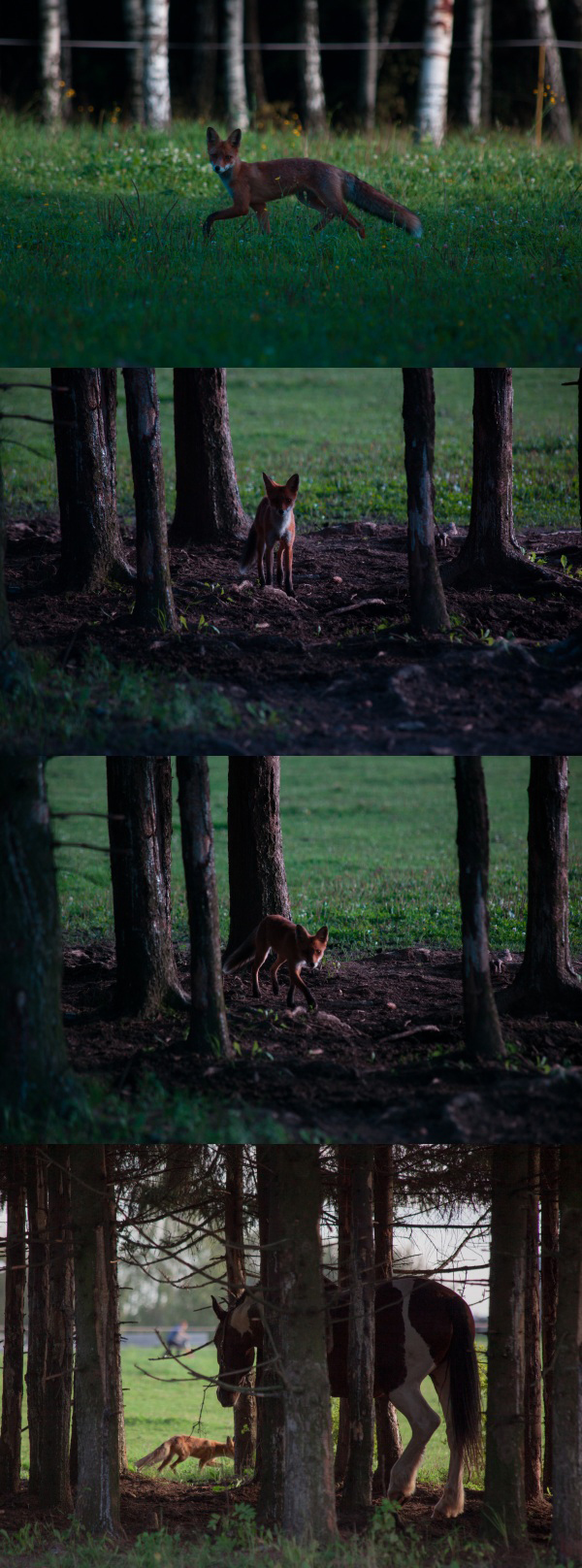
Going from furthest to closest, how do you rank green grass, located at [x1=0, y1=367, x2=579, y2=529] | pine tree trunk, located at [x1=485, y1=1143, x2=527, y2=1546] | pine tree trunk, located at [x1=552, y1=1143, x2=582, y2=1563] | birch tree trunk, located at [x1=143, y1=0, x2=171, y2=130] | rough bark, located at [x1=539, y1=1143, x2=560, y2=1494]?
birch tree trunk, located at [x1=143, y1=0, x2=171, y2=130]
green grass, located at [x1=0, y1=367, x2=579, y2=529]
rough bark, located at [x1=539, y1=1143, x2=560, y2=1494]
pine tree trunk, located at [x1=485, y1=1143, x2=527, y2=1546]
pine tree trunk, located at [x1=552, y1=1143, x2=582, y2=1563]

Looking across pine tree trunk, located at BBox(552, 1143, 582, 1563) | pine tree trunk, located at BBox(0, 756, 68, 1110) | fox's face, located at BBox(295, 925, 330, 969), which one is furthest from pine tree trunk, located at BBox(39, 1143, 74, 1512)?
pine tree trunk, located at BBox(552, 1143, 582, 1563)

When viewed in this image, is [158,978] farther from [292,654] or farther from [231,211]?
[231,211]

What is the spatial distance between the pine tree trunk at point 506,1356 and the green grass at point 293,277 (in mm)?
6377

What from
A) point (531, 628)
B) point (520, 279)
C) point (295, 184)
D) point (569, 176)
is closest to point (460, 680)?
point (531, 628)

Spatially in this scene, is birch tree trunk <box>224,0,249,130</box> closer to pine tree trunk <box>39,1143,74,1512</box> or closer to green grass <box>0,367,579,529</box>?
green grass <box>0,367,579,529</box>

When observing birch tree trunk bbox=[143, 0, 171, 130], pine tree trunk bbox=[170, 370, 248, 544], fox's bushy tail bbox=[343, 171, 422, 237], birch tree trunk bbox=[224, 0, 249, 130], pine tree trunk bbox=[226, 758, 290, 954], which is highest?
birch tree trunk bbox=[224, 0, 249, 130]

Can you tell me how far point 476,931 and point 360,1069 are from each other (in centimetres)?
118

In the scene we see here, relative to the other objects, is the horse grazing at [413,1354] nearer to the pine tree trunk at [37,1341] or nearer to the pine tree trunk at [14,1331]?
the pine tree trunk at [37,1341]

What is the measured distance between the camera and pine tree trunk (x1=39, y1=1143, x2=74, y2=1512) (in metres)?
13.3

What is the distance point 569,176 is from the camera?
1136 cm

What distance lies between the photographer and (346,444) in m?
20.9

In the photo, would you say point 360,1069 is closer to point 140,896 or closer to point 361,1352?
point 140,896

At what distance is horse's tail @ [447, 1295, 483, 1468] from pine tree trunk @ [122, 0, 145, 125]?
13.9m

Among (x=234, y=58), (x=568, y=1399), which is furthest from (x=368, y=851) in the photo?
(x=234, y=58)
